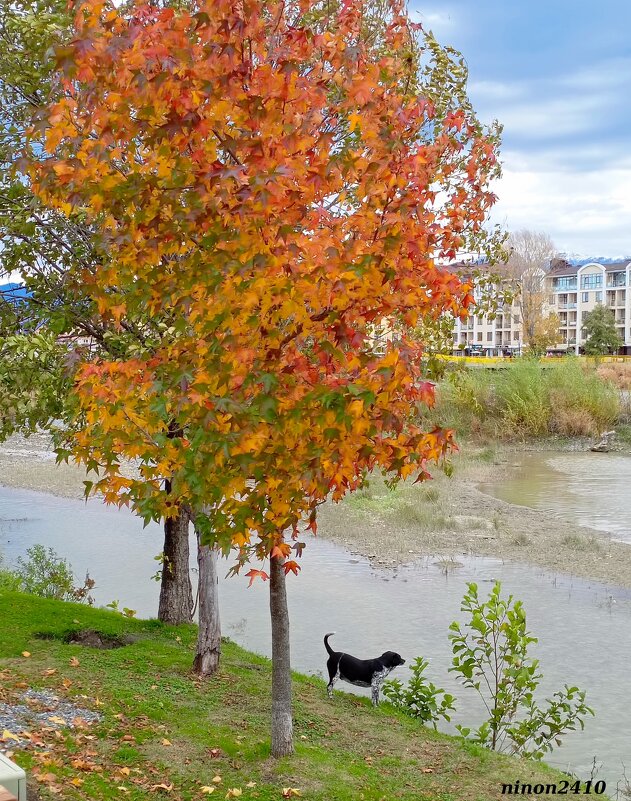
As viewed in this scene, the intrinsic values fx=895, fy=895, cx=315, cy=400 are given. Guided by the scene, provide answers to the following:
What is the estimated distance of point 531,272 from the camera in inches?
3538

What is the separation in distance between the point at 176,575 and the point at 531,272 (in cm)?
8238

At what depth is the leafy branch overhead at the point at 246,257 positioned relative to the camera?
6.03 m

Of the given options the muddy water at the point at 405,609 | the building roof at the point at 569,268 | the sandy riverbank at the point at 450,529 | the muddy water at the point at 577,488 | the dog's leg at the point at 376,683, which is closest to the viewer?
the dog's leg at the point at 376,683

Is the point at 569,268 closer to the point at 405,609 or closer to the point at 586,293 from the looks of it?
the point at 586,293

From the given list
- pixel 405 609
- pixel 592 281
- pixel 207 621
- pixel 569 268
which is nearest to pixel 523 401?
pixel 405 609

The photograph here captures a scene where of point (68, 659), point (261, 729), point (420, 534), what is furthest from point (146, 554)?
point (261, 729)

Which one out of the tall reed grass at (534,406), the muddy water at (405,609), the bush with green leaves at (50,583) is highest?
the tall reed grass at (534,406)

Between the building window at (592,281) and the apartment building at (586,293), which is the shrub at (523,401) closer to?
the apartment building at (586,293)

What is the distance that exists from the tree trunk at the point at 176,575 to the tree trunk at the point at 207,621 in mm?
1899

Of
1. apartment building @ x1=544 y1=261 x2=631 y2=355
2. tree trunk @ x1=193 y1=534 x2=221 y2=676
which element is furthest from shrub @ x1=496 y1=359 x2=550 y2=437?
apartment building @ x1=544 y1=261 x2=631 y2=355

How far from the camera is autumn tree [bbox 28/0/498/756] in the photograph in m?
6.03

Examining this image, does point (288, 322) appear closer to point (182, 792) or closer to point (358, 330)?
point (358, 330)

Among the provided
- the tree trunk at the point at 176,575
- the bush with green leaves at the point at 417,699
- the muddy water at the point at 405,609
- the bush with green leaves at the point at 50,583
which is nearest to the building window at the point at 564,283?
the muddy water at the point at 405,609

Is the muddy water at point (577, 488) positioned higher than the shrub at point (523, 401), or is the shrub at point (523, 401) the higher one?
the shrub at point (523, 401)
